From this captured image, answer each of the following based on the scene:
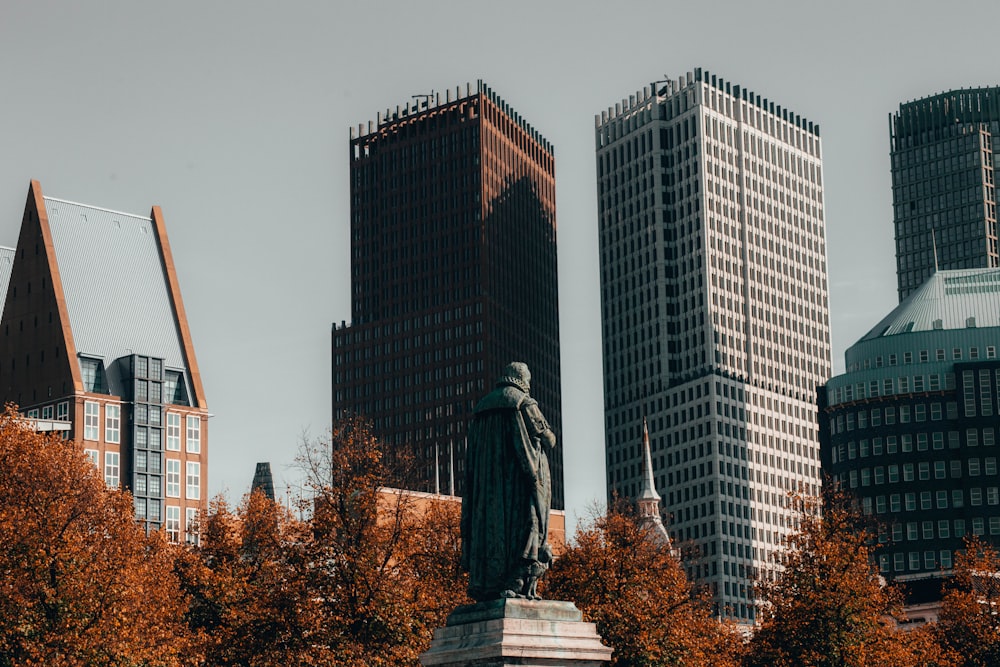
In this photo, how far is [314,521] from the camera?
76.7m

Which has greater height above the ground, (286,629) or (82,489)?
(82,489)

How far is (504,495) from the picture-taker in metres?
35.9

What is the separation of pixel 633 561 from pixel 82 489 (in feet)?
91.5

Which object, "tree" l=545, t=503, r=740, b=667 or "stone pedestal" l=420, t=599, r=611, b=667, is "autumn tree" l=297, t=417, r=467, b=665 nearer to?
"tree" l=545, t=503, r=740, b=667

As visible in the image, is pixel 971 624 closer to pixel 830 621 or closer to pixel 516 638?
pixel 830 621

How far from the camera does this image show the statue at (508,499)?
116 feet

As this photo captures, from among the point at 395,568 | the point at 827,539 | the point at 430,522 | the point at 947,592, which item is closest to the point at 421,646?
the point at 395,568

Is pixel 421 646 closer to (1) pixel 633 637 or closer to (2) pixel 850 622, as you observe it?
(1) pixel 633 637

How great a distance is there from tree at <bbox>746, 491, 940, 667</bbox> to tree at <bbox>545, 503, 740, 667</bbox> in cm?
284

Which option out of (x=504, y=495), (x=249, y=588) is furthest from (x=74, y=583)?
(x=504, y=495)

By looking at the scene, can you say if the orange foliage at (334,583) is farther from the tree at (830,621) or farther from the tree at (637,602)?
the tree at (830,621)

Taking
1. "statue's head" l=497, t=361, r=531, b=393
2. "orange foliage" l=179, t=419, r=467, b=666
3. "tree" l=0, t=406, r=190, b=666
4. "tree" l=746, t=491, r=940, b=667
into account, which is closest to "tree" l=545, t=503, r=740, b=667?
"tree" l=746, t=491, r=940, b=667

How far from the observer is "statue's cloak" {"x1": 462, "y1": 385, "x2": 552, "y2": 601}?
1396 inches

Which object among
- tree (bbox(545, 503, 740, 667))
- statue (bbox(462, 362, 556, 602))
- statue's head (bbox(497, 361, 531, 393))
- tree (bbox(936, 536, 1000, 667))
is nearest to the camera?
statue (bbox(462, 362, 556, 602))
